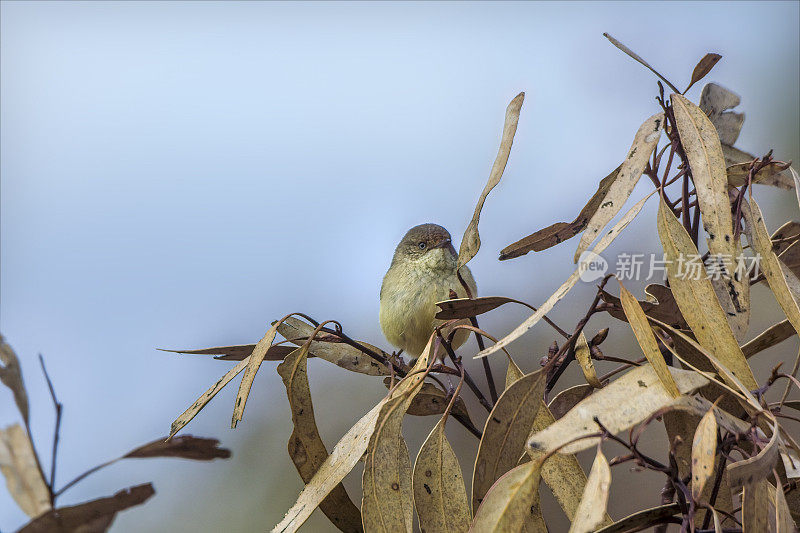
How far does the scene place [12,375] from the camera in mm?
697

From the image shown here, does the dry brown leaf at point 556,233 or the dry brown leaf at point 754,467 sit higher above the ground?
the dry brown leaf at point 556,233

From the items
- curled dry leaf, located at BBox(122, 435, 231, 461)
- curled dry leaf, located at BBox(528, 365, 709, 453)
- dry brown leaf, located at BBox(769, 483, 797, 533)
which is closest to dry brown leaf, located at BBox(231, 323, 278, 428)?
curled dry leaf, located at BBox(122, 435, 231, 461)

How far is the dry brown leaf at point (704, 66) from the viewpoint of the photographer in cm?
121

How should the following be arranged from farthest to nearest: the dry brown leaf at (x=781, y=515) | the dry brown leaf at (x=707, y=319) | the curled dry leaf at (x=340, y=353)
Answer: the curled dry leaf at (x=340, y=353) < the dry brown leaf at (x=707, y=319) < the dry brown leaf at (x=781, y=515)

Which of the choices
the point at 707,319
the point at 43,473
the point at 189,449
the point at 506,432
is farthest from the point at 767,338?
the point at 43,473

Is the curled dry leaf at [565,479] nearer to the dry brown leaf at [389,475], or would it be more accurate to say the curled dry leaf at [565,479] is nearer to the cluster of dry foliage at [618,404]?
the cluster of dry foliage at [618,404]

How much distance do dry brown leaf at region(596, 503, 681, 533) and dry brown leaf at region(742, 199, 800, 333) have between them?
320mm

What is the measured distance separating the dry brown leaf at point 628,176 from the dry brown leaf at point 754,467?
318 mm

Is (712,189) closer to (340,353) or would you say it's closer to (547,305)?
(547,305)

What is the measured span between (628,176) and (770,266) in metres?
0.24

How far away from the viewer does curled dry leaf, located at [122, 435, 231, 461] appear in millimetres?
698

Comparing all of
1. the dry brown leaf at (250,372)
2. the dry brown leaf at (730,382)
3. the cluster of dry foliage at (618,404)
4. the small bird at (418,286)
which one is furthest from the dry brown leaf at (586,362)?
the small bird at (418,286)

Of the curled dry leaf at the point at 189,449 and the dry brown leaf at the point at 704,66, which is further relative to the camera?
the dry brown leaf at the point at 704,66

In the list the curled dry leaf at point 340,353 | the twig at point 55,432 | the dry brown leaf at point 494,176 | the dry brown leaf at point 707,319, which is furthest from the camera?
the curled dry leaf at point 340,353
